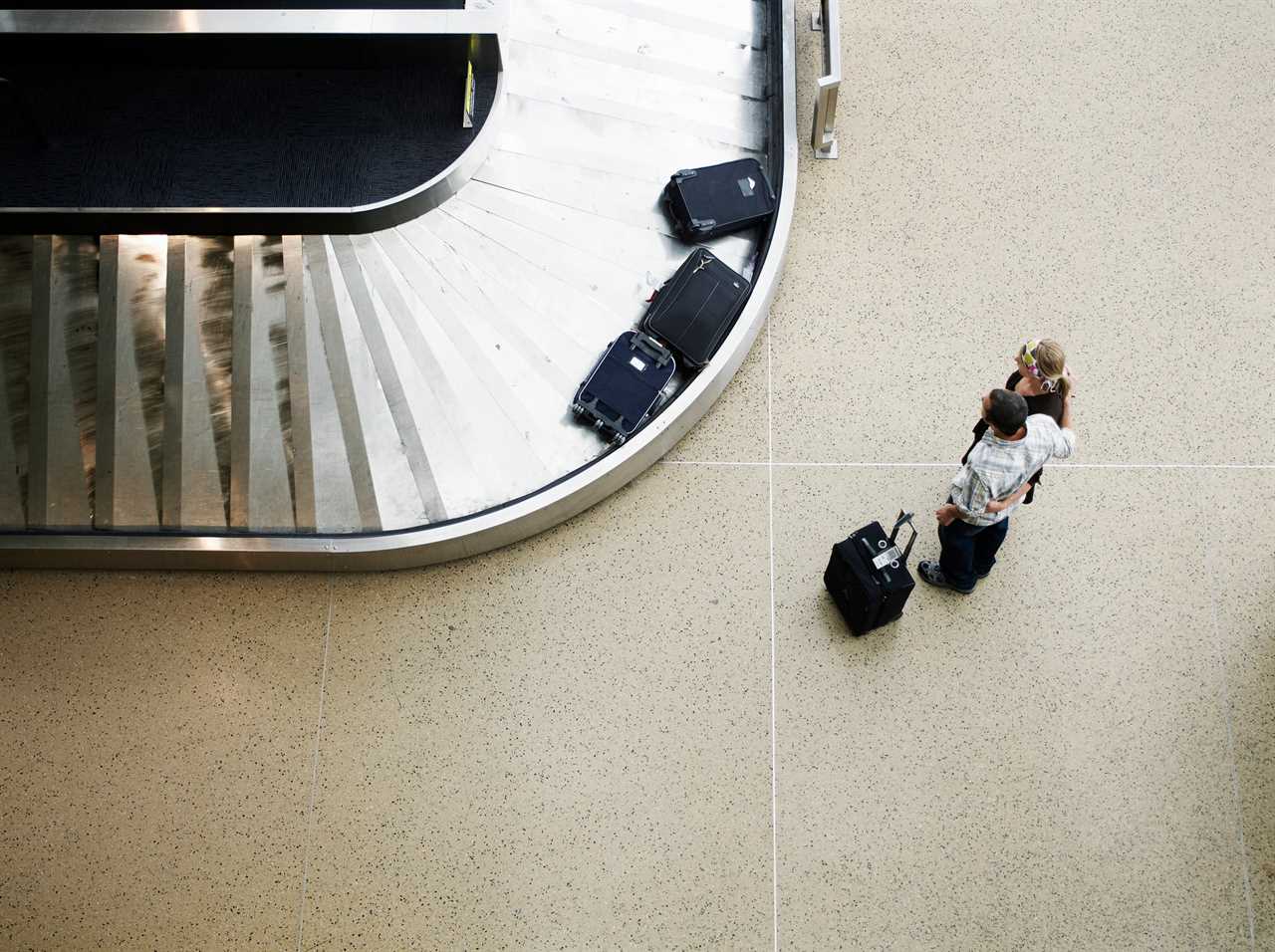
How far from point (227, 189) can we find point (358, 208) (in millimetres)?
650

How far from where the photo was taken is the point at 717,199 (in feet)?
15.3

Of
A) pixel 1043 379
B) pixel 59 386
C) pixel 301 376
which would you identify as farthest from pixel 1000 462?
pixel 59 386

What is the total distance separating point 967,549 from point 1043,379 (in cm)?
73

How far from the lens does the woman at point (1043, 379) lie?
369 centimetres

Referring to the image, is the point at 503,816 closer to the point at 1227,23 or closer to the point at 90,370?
the point at 90,370

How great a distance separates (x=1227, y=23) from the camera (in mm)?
5363

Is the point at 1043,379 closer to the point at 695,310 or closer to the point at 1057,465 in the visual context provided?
the point at 1057,465

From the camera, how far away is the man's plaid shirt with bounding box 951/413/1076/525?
3574 mm

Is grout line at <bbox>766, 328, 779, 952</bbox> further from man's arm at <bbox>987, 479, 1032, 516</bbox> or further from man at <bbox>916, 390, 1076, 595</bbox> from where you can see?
man's arm at <bbox>987, 479, 1032, 516</bbox>

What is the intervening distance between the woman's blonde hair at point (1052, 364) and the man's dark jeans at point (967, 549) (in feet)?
1.90

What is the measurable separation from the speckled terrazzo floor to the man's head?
1.03m

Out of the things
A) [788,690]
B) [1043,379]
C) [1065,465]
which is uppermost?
[1043,379]

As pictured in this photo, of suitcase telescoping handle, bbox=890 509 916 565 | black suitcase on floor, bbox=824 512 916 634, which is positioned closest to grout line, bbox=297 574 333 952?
black suitcase on floor, bbox=824 512 916 634

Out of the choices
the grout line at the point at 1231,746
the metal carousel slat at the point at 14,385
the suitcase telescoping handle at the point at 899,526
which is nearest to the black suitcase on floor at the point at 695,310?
the suitcase telescoping handle at the point at 899,526
